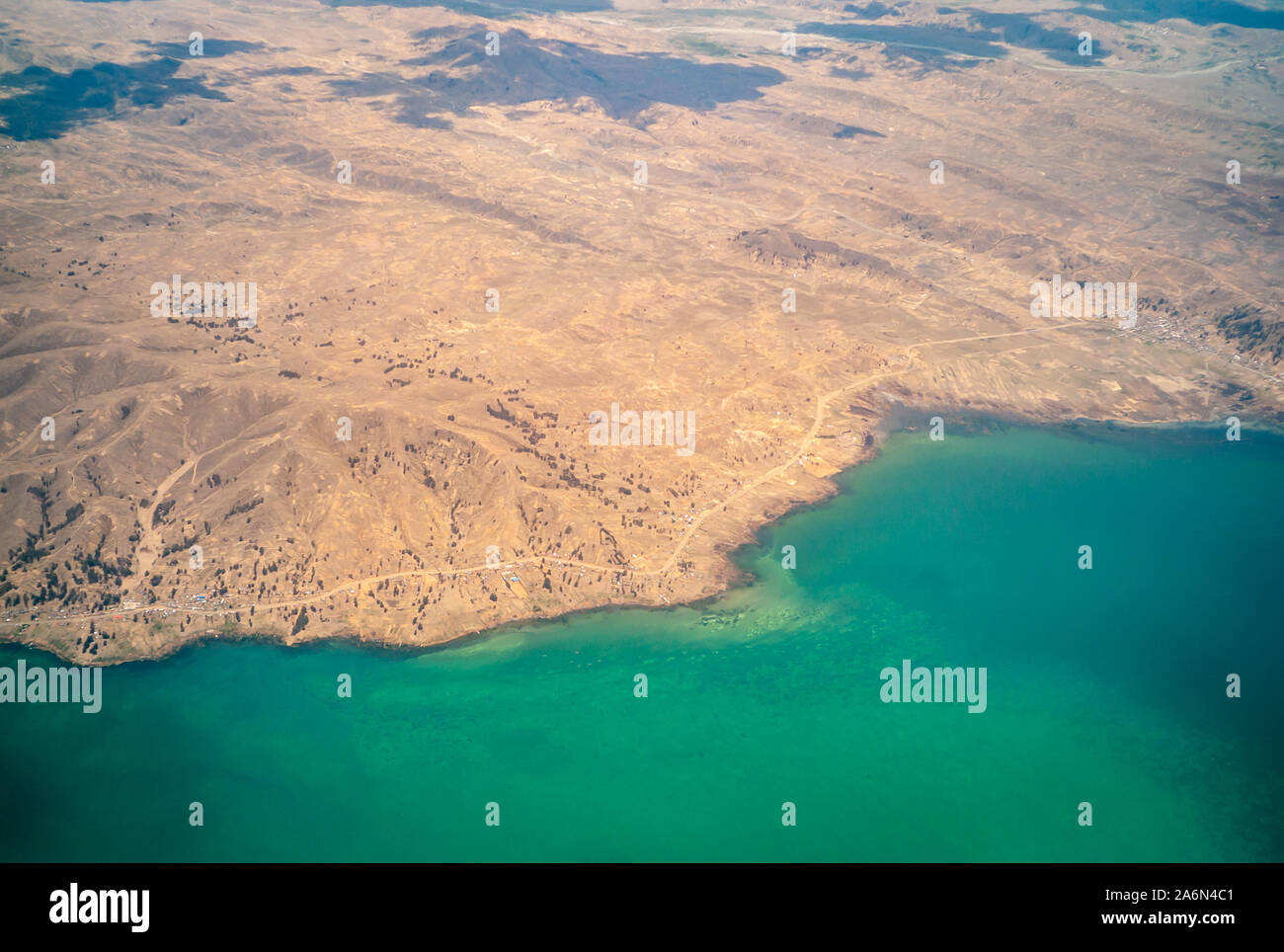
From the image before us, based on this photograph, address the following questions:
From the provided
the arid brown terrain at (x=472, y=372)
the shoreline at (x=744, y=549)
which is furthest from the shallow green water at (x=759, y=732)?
the arid brown terrain at (x=472, y=372)

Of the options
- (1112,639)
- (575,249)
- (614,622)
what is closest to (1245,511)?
(1112,639)

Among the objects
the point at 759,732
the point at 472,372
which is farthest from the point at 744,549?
the point at 472,372

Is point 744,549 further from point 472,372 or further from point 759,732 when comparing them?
point 472,372

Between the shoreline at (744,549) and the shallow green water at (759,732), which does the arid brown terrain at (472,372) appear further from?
the shallow green water at (759,732)

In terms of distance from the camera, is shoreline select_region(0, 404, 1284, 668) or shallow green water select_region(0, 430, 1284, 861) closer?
shallow green water select_region(0, 430, 1284, 861)

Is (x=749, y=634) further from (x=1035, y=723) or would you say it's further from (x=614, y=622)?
(x=1035, y=723)

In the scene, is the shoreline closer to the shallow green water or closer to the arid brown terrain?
the arid brown terrain

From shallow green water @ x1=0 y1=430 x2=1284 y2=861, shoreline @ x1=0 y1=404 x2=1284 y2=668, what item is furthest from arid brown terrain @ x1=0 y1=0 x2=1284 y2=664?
shallow green water @ x1=0 y1=430 x2=1284 y2=861
